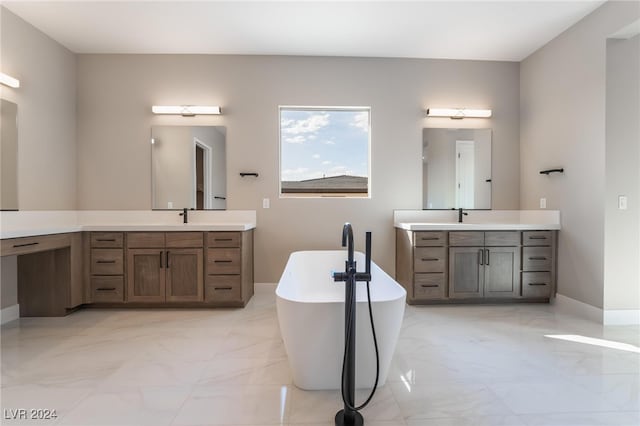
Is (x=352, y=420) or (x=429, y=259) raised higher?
(x=429, y=259)

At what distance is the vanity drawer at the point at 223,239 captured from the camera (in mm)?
3139

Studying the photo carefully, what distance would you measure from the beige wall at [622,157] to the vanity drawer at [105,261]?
14.5 ft

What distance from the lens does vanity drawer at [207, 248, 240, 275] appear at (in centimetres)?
314

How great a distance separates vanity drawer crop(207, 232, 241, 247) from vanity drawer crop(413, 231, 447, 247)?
5.87ft

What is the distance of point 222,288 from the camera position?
3.15m

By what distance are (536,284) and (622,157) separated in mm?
1377

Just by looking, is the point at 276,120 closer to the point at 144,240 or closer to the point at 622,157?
the point at 144,240

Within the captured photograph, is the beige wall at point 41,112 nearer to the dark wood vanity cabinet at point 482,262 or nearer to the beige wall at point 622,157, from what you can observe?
the dark wood vanity cabinet at point 482,262

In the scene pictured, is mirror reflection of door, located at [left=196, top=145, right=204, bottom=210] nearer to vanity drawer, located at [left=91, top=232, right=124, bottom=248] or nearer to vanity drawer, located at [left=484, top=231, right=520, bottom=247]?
vanity drawer, located at [left=91, top=232, right=124, bottom=248]

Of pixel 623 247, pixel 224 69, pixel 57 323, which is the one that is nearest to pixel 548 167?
pixel 623 247

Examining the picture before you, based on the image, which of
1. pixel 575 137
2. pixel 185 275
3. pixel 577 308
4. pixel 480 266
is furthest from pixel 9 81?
pixel 577 308

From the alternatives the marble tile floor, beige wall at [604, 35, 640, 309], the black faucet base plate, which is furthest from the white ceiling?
the black faucet base plate

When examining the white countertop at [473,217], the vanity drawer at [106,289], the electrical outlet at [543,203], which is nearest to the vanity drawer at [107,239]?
the vanity drawer at [106,289]

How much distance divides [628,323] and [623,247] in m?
0.66
